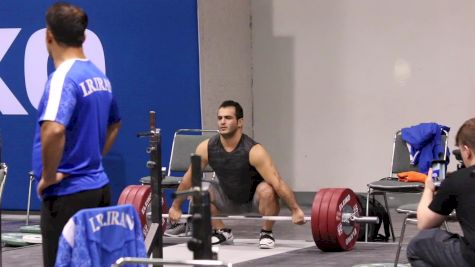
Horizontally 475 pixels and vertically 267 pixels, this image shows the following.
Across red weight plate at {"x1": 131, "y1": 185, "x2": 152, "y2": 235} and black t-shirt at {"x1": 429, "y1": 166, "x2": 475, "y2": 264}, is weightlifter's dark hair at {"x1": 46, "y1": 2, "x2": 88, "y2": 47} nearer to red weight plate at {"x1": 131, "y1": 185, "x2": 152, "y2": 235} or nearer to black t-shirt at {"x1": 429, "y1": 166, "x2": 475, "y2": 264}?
black t-shirt at {"x1": 429, "y1": 166, "x2": 475, "y2": 264}

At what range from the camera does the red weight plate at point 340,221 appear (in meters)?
6.93

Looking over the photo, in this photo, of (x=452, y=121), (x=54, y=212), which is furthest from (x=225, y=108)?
(x=54, y=212)

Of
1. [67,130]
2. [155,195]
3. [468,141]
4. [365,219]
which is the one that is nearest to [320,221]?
[365,219]

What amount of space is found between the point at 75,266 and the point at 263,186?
3746 millimetres

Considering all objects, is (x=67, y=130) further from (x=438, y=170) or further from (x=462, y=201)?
(x=438, y=170)

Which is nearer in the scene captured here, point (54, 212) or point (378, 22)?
point (54, 212)

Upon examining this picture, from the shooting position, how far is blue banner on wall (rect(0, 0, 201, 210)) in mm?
9141

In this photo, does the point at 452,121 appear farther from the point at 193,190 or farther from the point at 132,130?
the point at 193,190

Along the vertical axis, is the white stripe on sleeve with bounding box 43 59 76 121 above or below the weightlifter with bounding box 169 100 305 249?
above

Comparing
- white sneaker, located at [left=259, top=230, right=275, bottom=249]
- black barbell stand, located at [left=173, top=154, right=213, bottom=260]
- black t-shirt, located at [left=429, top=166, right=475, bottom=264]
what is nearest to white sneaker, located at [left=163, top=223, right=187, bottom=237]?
white sneaker, located at [left=259, top=230, right=275, bottom=249]

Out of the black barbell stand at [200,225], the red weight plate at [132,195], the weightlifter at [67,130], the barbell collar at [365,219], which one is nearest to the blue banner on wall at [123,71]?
the red weight plate at [132,195]

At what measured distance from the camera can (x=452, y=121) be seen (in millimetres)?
9047

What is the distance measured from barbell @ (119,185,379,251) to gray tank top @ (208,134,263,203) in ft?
0.76

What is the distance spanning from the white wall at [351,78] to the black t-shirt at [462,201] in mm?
4658
